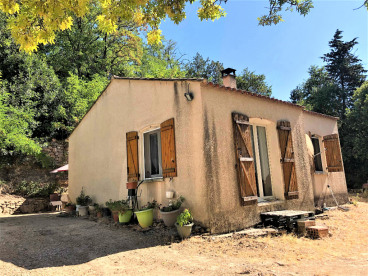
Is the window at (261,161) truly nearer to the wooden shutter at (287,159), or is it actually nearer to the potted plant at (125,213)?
the wooden shutter at (287,159)


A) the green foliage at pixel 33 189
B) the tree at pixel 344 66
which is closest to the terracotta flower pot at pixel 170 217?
the green foliage at pixel 33 189

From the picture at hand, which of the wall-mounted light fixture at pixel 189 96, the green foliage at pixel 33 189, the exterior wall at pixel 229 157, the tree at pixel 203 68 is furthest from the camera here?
the tree at pixel 203 68

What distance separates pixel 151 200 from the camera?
6.88 metres

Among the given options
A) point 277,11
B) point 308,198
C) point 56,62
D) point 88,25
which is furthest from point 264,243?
point 88,25

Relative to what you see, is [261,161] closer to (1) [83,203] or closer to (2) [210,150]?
(2) [210,150]

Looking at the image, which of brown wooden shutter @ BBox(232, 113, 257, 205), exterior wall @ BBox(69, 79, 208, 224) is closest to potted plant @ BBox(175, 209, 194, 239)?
exterior wall @ BBox(69, 79, 208, 224)

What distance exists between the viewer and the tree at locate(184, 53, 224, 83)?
25.7 m

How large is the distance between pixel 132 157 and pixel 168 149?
5.20 ft

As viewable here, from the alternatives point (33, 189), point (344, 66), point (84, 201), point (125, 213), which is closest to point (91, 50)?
point (33, 189)

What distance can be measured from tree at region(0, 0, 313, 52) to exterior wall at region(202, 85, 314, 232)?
174 cm

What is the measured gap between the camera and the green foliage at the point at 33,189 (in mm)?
12055

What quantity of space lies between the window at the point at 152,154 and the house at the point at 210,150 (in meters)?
0.03

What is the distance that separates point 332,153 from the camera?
31.4ft

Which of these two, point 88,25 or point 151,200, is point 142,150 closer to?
point 151,200
